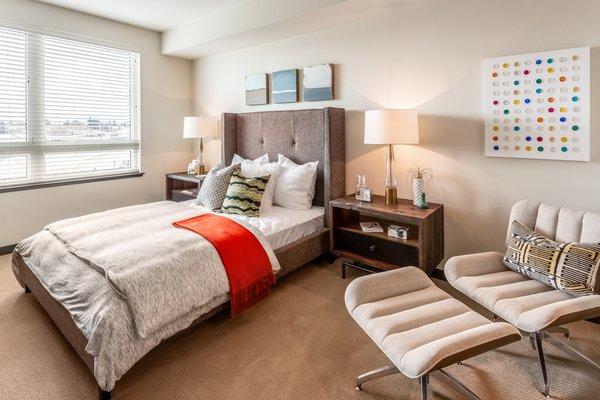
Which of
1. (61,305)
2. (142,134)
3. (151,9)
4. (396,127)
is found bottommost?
(61,305)

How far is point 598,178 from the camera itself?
2.29 meters

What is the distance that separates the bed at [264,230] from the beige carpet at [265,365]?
16cm

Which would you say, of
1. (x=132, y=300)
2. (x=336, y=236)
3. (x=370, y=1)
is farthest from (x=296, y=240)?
(x=370, y=1)

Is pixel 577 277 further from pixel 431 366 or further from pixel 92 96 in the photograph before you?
pixel 92 96

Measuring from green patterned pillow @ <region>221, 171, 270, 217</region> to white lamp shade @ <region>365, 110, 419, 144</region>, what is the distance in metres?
1.12

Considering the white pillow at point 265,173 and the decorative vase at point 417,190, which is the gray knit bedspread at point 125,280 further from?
the decorative vase at point 417,190

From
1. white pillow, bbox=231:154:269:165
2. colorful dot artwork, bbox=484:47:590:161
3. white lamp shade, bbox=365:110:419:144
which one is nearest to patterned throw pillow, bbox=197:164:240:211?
white pillow, bbox=231:154:269:165

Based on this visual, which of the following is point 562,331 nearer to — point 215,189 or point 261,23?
point 215,189

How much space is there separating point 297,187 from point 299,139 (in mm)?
557

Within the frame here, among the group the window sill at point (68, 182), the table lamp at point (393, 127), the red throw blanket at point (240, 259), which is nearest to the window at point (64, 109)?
the window sill at point (68, 182)

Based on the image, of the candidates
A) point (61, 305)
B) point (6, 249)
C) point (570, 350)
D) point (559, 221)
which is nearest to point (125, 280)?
point (61, 305)

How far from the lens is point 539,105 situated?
2436 millimetres

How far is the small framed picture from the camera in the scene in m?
3.06

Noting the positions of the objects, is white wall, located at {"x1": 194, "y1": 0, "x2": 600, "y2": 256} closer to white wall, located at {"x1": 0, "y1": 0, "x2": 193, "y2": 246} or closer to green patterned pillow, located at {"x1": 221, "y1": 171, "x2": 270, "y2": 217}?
green patterned pillow, located at {"x1": 221, "y1": 171, "x2": 270, "y2": 217}
